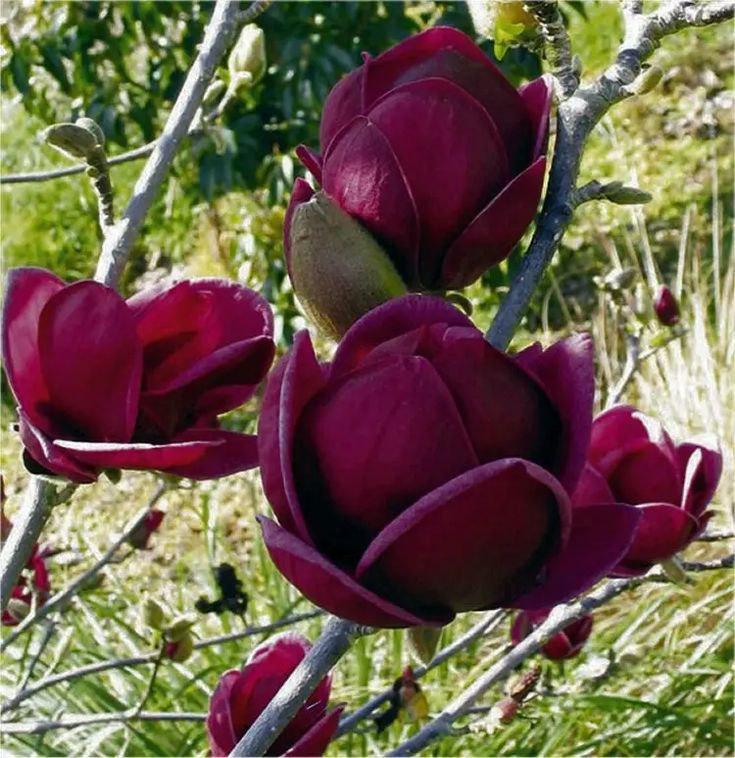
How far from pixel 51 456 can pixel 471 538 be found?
207mm

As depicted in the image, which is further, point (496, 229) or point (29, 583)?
point (29, 583)

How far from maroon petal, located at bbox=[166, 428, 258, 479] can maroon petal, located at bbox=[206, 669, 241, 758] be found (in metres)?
0.21

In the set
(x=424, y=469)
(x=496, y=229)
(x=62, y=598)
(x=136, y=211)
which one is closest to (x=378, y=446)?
(x=424, y=469)

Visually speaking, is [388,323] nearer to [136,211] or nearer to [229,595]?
[136,211]

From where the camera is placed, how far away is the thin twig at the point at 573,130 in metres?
0.43

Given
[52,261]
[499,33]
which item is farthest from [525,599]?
[52,261]

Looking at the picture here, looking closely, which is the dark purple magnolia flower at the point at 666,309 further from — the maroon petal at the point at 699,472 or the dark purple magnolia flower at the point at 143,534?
the dark purple magnolia flower at the point at 143,534

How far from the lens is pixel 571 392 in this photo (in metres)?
0.36

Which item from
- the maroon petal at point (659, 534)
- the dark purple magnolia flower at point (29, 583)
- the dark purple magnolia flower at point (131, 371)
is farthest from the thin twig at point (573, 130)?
the dark purple magnolia flower at point (29, 583)

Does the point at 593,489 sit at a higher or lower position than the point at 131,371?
lower

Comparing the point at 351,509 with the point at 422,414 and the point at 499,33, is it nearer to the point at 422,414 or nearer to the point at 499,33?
the point at 422,414

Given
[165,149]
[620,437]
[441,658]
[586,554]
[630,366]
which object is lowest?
[441,658]

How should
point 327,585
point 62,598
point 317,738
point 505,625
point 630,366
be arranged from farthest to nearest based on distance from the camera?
point 505,625 < point 630,366 < point 62,598 < point 317,738 < point 327,585

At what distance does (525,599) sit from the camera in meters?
0.37
